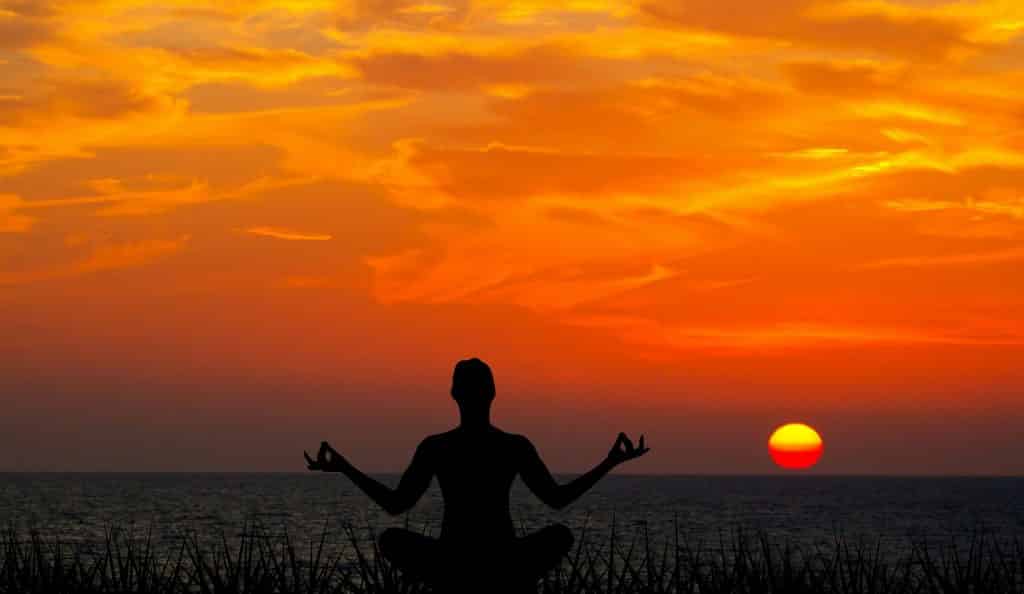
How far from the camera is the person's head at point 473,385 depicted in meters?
10.0

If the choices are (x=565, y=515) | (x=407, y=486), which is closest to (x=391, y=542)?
(x=407, y=486)

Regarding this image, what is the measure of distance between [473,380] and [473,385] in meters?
0.03

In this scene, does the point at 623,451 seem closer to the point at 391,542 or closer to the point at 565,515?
the point at 391,542

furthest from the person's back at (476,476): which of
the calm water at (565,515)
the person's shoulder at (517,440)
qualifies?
the calm water at (565,515)

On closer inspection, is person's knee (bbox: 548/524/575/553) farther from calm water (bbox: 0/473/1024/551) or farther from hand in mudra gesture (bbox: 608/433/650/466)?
calm water (bbox: 0/473/1024/551)

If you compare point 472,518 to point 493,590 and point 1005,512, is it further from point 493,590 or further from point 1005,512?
point 1005,512

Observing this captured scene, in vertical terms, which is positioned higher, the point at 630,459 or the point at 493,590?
the point at 630,459

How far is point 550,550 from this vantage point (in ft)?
33.9

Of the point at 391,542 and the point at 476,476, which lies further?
the point at 391,542

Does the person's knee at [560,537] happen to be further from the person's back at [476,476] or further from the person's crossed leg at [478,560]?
the person's back at [476,476]

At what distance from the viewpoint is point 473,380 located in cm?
1002

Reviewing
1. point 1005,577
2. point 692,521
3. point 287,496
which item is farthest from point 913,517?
point 1005,577

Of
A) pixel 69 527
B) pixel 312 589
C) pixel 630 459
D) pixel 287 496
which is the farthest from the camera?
pixel 287 496

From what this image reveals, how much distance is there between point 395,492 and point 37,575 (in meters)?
4.66
